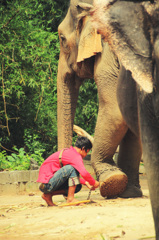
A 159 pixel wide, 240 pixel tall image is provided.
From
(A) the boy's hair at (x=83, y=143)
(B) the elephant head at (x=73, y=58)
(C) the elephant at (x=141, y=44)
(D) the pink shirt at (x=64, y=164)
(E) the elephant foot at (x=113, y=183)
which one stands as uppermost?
(C) the elephant at (x=141, y=44)

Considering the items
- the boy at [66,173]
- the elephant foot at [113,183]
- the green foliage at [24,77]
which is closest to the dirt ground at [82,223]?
the boy at [66,173]

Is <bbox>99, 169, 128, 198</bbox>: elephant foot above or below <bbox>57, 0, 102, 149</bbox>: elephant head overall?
below

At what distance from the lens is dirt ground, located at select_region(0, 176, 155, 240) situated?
12.6ft

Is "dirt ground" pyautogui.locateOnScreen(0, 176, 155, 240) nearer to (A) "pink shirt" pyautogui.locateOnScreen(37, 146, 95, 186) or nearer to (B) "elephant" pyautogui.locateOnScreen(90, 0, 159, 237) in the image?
(A) "pink shirt" pyautogui.locateOnScreen(37, 146, 95, 186)

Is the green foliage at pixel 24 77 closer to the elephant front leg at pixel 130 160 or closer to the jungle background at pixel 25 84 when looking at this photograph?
the jungle background at pixel 25 84

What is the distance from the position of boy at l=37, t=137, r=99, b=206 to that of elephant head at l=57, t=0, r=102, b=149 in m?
1.19

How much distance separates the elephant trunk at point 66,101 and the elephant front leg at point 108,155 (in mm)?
923

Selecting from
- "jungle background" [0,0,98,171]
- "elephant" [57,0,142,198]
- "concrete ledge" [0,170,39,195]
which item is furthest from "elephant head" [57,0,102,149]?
"jungle background" [0,0,98,171]

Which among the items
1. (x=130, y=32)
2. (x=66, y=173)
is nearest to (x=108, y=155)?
(x=66, y=173)

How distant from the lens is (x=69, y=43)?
696cm

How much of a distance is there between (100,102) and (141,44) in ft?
11.5

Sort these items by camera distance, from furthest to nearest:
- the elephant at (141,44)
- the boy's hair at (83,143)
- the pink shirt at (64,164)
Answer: the boy's hair at (83,143) < the pink shirt at (64,164) < the elephant at (141,44)

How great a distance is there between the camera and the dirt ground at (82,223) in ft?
12.6

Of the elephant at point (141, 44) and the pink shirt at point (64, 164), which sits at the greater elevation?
the elephant at point (141, 44)
